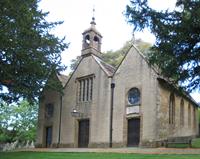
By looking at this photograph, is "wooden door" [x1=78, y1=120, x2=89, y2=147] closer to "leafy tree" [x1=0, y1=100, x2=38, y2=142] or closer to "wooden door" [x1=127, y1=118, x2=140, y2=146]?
"wooden door" [x1=127, y1=118, x2=140, y2=146]

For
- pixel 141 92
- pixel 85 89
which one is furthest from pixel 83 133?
pixel 141 92

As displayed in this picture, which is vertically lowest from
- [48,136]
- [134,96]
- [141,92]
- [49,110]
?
[48,136]

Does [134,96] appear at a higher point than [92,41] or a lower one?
lower

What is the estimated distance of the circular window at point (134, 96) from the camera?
30.1 m

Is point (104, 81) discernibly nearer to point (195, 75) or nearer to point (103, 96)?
point (103, 96)

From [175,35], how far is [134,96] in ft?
52.9

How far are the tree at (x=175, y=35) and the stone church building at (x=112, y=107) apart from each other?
10.1 meters

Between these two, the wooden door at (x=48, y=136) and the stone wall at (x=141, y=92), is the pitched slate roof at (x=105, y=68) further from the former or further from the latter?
the wooden door at (x=48, y=136)

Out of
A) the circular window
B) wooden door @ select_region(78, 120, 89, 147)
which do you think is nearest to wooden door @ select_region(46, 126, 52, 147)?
wooden door @ select_region(78, 120, 89, 147)

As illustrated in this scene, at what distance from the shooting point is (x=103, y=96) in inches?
1273

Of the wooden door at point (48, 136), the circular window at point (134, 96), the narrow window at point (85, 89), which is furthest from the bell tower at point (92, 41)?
the wooden door at point (48, 136)

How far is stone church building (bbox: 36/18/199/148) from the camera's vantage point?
29.1m

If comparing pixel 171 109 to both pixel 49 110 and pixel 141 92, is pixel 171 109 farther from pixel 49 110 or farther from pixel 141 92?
pixel 49 110

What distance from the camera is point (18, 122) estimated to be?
53.1 m
